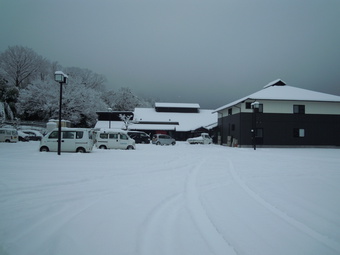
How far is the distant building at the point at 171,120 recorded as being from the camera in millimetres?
41469

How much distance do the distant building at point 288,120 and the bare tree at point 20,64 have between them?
39542mm

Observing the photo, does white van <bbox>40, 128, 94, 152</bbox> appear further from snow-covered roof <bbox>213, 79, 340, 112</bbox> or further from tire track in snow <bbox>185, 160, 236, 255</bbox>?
snow-covered roof <bbox>213, 79, 340, 112</bbox>

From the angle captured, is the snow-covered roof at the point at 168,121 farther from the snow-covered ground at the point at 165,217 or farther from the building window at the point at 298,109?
the snow-covered ground at the point at 165,217

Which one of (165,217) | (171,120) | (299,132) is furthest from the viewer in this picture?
(171,120)

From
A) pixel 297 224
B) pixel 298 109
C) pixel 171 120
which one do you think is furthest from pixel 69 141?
pixel 171 120

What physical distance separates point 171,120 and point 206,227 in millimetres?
41908

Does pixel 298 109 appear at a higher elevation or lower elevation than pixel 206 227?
higher

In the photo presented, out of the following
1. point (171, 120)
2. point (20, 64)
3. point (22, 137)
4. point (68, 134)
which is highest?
point (20, 64)

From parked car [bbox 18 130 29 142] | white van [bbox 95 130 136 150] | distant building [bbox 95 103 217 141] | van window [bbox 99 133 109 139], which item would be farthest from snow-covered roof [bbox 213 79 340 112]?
parked car [bbox 18 130 29 142]

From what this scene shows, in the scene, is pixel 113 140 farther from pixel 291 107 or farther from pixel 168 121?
pixel 168 121

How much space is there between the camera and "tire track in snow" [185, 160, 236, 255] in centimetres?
283

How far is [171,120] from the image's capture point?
148ft

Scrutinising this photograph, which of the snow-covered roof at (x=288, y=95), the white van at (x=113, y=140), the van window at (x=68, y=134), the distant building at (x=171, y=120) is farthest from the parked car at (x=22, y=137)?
the snow-covered roof at (x=288, y=95)

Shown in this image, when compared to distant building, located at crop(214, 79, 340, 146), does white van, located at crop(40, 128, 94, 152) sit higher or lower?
lower
